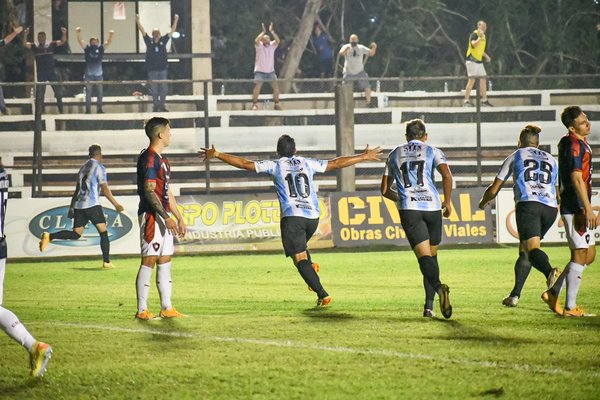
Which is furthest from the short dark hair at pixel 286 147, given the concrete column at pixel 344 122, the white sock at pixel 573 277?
the concrete column at pixel 344 122

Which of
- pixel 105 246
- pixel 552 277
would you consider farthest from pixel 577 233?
pixel 105 246

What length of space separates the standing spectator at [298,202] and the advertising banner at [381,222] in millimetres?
10839

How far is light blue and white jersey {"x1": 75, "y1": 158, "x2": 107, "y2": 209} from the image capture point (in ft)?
68.9

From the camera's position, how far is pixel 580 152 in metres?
11.5

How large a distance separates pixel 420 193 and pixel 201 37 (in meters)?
23.3

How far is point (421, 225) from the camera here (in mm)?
12125

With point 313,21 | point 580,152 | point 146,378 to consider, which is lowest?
point 146,378

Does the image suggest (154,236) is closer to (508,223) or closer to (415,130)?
(415,130)

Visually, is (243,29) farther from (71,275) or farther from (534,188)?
(534,188)

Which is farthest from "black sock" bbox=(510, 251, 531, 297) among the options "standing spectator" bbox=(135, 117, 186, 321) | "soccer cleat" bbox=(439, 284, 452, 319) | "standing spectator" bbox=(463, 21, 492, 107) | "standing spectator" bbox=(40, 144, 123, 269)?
"standing spectator" bbox=(463, 21, 492, 107)

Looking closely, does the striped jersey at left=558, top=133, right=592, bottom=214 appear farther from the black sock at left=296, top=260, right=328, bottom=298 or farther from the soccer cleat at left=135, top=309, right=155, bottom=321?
the soccer cleat at left=135, top=309, right=155, bottom=321

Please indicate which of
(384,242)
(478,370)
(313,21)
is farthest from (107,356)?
(313,21)

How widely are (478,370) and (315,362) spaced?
1.29 m

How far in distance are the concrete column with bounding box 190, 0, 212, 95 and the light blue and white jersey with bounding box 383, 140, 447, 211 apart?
74.4ft
